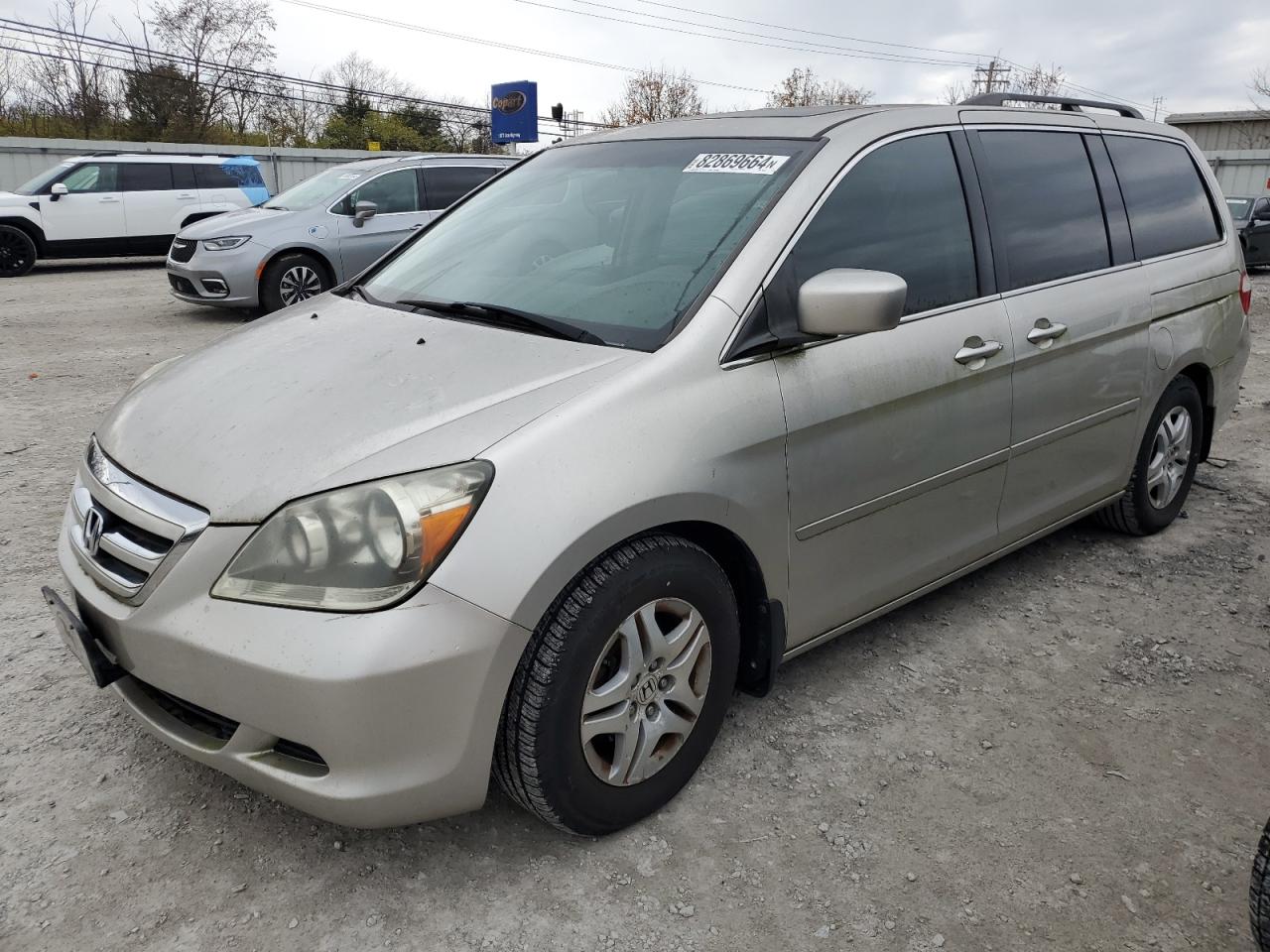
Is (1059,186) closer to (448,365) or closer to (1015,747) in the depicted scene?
(1015,747)

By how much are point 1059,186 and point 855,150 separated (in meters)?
1.12

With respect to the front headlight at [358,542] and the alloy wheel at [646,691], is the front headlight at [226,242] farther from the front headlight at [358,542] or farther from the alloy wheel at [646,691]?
the alloy wheel at [646,691]

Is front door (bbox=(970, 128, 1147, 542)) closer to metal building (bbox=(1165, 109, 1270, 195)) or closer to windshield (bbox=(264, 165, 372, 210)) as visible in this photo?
windshield (bbox=(264, 165, 372, 210))

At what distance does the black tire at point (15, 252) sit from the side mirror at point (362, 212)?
683 centimetres

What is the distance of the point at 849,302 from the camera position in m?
2.41

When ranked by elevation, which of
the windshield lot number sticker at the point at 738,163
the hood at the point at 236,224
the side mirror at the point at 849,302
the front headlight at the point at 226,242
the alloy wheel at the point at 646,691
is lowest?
the alloy wheel at the point at 646,691

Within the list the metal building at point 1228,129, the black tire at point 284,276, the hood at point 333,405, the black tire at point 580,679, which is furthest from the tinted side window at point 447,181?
the metal building at point 1228,129

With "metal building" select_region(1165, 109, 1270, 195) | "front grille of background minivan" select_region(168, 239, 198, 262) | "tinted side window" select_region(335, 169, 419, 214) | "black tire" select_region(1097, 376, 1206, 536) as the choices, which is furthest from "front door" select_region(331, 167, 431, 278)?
"metal building" select_region(1165, 109, 1270, 195)

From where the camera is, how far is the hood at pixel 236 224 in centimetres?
1002

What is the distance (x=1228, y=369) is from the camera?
441 cm

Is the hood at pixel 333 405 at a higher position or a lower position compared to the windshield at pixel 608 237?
lower

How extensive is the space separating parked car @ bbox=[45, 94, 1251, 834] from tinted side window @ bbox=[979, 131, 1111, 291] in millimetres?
16

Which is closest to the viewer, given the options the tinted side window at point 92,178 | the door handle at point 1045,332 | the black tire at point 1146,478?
the door handle at point 1045,332

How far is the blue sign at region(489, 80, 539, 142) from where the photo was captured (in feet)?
116
